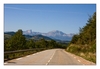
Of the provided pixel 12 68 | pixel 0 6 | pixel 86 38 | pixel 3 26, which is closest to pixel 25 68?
pixel 12 68

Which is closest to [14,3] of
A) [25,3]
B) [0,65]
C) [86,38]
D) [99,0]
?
[25,3]

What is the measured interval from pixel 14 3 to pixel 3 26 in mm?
1962

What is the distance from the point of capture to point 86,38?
157ft

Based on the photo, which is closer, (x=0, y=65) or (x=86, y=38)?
(x=0, y=65)

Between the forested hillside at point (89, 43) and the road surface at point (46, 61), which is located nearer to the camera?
the road surface at point (46, 61)

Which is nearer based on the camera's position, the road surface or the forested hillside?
the road surface

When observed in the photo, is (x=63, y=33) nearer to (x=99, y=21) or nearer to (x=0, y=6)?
(x=99, y=21)

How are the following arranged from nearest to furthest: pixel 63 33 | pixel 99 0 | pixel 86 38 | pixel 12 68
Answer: pixel 12 68
pixel 99 0
pixel 63 33
pixel 86 38

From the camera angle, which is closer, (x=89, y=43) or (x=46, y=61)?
(x=46, y=61)

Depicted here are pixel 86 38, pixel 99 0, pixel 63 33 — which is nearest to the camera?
pixel 99 0

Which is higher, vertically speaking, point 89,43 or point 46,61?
point 89,43

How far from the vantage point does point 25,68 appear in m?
18.7

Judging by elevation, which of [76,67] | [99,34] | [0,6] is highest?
[0,6]

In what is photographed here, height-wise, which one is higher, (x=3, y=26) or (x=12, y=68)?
(x=3, y=26)
